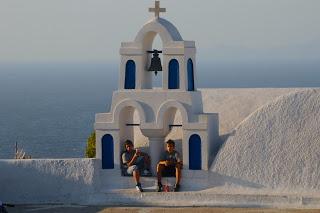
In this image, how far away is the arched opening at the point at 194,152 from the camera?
23578 millimetres

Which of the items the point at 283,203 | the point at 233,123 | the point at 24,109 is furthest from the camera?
the point at 24,109

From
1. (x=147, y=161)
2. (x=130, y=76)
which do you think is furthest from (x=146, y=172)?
(x=130, y=76)

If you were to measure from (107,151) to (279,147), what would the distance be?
3910 mm

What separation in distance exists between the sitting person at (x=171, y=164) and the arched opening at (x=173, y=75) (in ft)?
4.07

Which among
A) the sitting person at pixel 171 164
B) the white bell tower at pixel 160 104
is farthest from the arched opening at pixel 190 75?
the sitting person at pixel 171 164

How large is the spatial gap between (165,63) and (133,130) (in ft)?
6.97

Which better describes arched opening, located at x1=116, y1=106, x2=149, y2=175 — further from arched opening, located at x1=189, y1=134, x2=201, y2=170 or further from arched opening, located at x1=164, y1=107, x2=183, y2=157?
arched opening, located at x1=189, y1=134, x2=201, y2=170

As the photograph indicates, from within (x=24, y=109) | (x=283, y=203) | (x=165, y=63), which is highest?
(x=24, y=109)

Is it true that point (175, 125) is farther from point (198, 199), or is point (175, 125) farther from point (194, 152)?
point (198, 199)

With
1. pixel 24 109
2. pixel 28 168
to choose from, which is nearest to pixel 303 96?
pixel 28 168

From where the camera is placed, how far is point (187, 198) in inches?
907

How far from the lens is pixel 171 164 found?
23.7 meters

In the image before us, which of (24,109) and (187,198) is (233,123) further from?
(24,109)

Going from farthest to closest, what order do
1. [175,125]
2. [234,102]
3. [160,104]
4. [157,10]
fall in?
[234,102] < [175,125] < [157,10] < [160,104]
